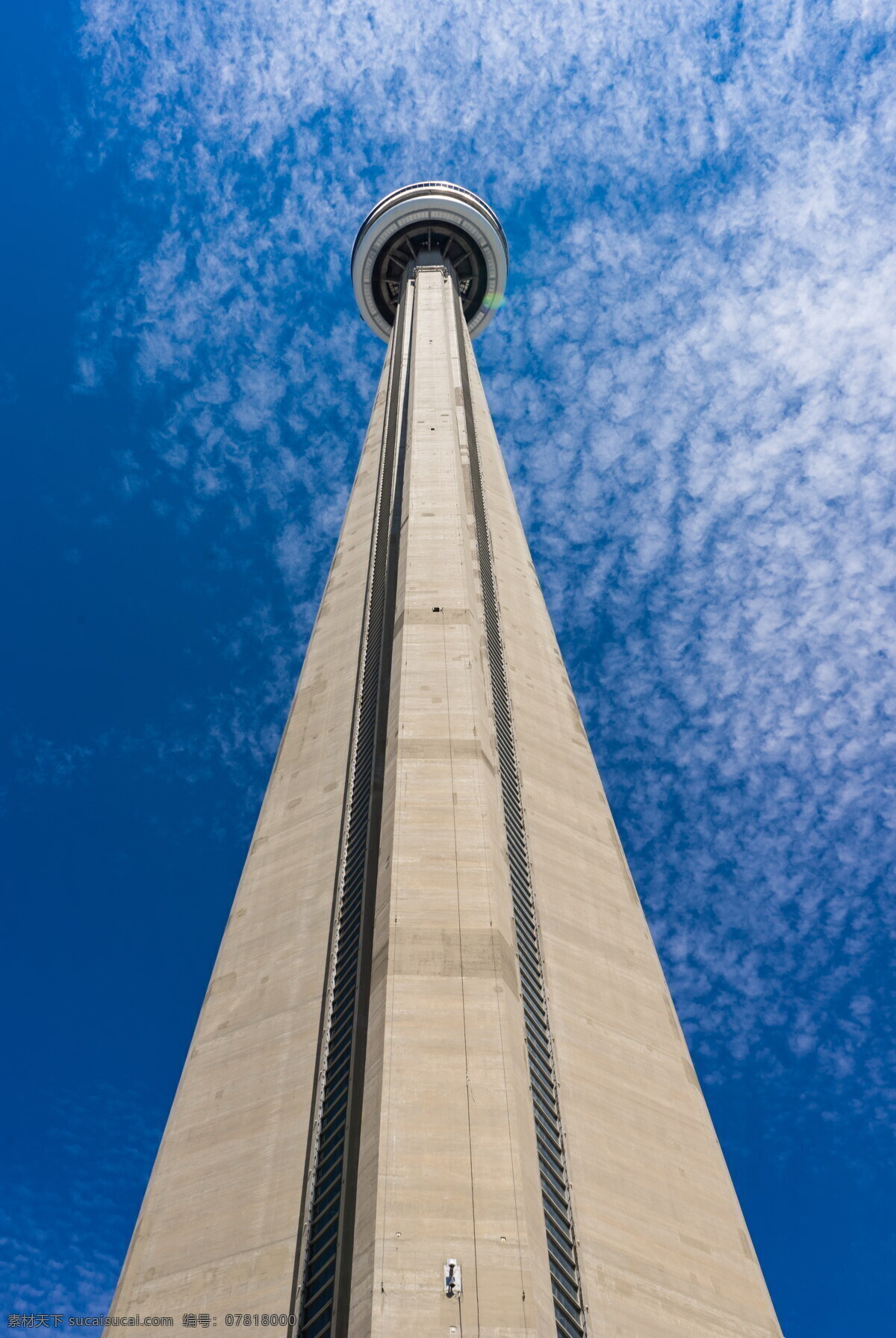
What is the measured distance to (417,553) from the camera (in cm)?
2795

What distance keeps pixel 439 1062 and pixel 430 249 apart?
53339 mm

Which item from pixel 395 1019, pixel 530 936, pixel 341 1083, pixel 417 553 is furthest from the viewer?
pixel 417 553

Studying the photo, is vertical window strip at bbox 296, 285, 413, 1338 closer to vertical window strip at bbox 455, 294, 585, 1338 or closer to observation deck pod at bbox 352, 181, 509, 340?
vertical window strip at bbox 455, 294, 585, 1338

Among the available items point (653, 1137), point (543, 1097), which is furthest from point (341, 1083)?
point (653, 1137)

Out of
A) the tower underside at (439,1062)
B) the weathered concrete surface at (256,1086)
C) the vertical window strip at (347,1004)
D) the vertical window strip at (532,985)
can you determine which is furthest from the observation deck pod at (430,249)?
the weathered concrete surface at (256,1086)

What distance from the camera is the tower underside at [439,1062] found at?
1169cm

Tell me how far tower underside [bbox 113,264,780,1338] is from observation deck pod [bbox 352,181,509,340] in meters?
36.3

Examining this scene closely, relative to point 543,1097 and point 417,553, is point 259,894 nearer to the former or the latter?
point 543,1097

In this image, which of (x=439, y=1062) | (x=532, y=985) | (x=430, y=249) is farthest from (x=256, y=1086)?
(x=430, y=249)

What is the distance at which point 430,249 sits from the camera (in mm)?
57562

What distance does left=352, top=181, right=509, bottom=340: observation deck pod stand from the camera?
55.6 meters

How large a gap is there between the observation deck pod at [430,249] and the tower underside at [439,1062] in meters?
36.3

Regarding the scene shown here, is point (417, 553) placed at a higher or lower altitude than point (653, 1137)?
higher

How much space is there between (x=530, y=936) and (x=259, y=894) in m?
6.36
